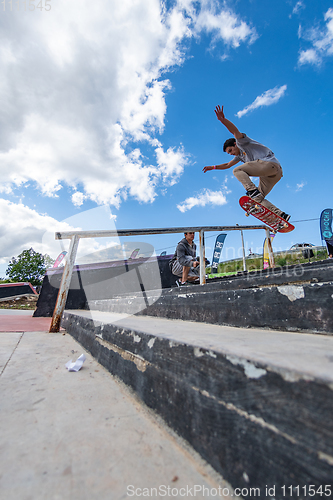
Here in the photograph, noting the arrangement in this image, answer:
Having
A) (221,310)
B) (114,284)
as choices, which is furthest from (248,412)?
(114,284)

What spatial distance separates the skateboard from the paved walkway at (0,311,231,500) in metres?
3.46

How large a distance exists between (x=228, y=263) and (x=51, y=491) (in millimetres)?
44591

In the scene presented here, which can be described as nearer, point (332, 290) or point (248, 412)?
point (248, 412)

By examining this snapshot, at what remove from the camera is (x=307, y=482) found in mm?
367

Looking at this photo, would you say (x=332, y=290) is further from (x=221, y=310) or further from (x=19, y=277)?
(x=19, y=277)

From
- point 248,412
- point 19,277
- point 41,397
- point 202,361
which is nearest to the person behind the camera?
point 248,412

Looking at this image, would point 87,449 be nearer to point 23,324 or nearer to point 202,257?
point 202,257

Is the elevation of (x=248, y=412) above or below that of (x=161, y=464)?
above

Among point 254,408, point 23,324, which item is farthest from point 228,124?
point 23,324

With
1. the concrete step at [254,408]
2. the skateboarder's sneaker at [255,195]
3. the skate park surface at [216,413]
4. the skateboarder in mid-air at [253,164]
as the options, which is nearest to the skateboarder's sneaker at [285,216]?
the skateboarder in mid-air at [253,164]

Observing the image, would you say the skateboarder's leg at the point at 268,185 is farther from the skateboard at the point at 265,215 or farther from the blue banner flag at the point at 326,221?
the blue banner flag at the point at 326,221

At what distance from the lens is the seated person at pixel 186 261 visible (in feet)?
13.2

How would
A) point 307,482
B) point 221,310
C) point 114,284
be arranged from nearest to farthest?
1. point 307,482
2. point 221,310
3. point 114,284

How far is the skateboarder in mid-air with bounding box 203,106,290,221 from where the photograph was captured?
10.5ft
